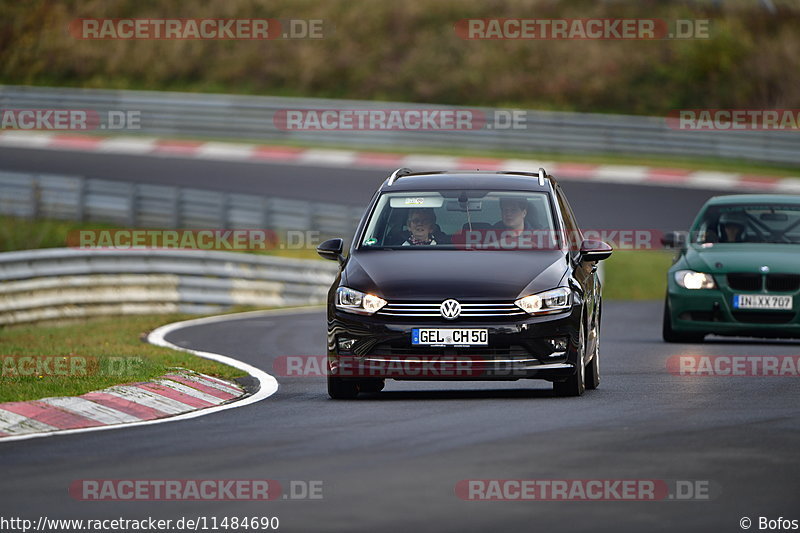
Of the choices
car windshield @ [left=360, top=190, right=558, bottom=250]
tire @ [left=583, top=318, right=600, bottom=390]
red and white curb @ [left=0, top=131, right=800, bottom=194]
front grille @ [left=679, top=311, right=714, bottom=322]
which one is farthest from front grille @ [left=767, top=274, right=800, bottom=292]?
red and white curb @ [left=0, top=131, right=800, bottom=194]

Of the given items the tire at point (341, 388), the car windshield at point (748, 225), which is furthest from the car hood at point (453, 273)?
the car windshield at point (748, 225)

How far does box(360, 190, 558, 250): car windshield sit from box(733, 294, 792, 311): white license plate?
5152 mm

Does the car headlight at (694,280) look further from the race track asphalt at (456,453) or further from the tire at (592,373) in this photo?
the tire at (592,373)

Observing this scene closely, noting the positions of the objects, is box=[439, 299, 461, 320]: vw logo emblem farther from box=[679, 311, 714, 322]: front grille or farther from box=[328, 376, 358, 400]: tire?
box=[679, 311, 714, 322]: front grille

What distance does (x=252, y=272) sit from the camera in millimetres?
25328

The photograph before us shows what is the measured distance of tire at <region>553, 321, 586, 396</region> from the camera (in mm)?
11969

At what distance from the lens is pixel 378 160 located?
135ft

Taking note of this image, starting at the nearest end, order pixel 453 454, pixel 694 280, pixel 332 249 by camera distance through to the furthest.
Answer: pixel 453 454
pixel 332 249
pixel 694 280

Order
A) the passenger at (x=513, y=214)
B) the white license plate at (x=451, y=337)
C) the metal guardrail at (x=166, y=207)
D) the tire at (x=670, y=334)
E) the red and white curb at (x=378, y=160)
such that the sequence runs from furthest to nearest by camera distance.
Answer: the red and white curb at (x=378, y=160), the metal guardrail at (x=166, y=207), the tire at (x=670, y=334), the passenger at (x=513, y=214), the white license plate at (x=451, y=337)

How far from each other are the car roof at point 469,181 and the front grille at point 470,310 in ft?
5.04

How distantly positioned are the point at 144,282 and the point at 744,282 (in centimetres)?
981

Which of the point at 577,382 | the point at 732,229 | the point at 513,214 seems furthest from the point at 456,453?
the point at 732,229

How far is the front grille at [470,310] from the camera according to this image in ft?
38.2

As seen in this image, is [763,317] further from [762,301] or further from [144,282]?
[144,282]
